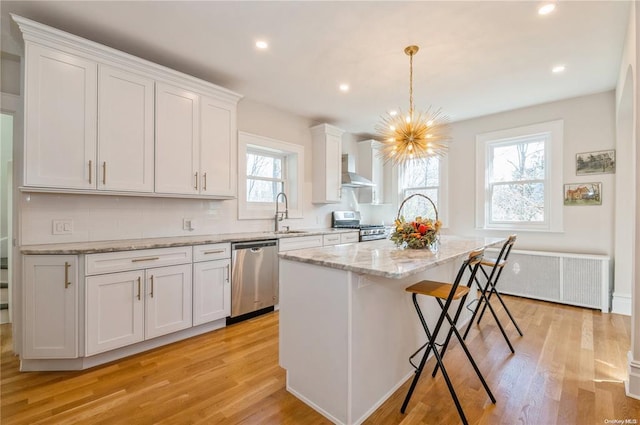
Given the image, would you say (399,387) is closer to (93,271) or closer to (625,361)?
(625,361)

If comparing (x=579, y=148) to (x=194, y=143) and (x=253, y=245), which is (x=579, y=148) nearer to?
(x=253, y=245)

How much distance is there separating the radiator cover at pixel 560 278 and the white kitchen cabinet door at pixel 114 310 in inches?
181

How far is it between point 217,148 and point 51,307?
1981mm

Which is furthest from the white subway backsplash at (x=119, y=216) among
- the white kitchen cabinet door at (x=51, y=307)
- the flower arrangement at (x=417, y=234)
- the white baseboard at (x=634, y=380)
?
the white baseboard at (x=634, y=380)

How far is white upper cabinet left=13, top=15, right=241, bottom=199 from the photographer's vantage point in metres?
2.20

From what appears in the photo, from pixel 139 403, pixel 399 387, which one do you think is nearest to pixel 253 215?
pixel 139 403

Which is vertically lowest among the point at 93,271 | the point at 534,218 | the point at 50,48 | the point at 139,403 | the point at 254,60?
the point at 139,403

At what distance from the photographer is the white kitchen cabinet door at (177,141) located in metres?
2.82

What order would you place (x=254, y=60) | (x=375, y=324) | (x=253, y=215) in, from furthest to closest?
(x=253, y=215), (x=254, y=60), (x=375, y=324)

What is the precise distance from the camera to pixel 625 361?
2.34 meters

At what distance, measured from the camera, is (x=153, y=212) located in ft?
10.0

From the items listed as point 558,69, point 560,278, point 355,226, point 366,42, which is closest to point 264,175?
point 355,226

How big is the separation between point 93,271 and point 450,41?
3.47m

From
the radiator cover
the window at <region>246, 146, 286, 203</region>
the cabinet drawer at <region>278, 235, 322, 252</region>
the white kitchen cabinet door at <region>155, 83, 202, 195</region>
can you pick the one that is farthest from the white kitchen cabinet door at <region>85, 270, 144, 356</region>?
the radiator cover
